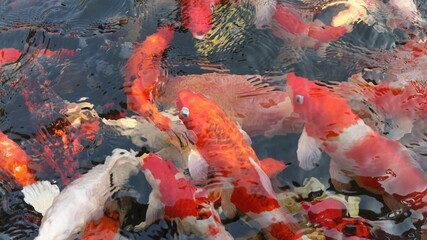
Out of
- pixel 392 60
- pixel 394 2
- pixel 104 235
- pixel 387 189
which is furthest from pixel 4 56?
pixel 394 2

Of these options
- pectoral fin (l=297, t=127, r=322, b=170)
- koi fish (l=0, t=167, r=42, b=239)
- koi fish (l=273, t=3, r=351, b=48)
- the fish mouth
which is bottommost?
koi fish (l=0, t=167, r=42, b=239)

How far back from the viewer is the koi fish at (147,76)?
4082 millimetres

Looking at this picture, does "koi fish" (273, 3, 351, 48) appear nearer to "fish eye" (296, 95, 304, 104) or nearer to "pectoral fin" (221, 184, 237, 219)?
"fish eye" (296, 95, 304, 104)

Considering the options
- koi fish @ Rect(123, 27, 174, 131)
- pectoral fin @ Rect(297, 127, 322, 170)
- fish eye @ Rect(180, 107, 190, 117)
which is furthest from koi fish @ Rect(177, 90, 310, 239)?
pectoral fin @ Rect(297, 127, 322, 170)

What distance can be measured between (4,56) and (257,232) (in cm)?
394

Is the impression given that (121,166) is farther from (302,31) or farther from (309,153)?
(302,31)

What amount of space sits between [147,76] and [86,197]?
1.68 metres

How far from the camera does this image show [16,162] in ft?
12.0

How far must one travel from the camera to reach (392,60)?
4613 millimetres

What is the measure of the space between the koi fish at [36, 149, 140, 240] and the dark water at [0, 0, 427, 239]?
117 millimetres

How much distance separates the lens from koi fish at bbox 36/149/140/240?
3.13 meters

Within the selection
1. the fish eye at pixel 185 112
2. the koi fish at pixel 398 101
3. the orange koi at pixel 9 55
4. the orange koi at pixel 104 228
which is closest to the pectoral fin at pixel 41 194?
the orange koi at pixel 104 228

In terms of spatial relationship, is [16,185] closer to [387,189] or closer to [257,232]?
[257,232]

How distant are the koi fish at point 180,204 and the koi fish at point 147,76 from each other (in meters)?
0.67
